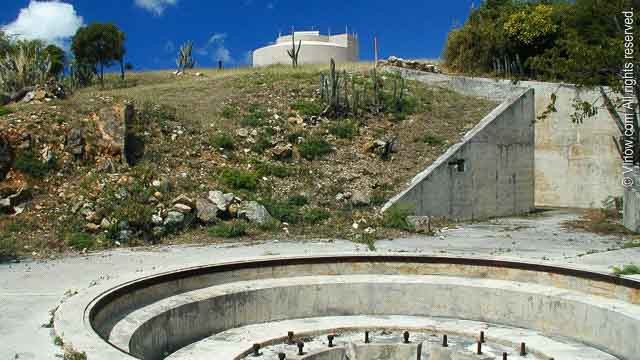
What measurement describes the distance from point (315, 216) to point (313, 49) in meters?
35.7

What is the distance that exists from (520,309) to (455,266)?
1.46 m

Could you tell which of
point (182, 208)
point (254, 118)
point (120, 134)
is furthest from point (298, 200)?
point (120, 134)

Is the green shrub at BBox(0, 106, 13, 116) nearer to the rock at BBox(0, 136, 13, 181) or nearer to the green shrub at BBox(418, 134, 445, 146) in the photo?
the rock at BBox(0, 136, 13, 181)

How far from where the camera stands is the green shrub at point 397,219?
1703 cm

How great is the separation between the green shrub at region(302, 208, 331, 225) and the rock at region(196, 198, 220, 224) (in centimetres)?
241

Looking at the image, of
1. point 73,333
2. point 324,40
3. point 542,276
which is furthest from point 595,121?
point 324,40

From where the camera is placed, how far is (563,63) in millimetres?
21656

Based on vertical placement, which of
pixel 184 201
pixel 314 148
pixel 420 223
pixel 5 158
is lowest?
pixel 420 223

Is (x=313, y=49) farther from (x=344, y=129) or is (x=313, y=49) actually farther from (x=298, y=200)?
(x=298, y=200)

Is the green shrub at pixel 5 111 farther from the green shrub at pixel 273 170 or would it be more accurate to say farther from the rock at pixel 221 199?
the green shrub at pixel 273 170

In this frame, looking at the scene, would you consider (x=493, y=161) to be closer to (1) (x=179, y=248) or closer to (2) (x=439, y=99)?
(2) (x=439, y=99)

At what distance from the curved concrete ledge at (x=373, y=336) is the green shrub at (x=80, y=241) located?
5.88 m

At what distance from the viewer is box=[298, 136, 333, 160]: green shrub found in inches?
815

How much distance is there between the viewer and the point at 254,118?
22.6m
